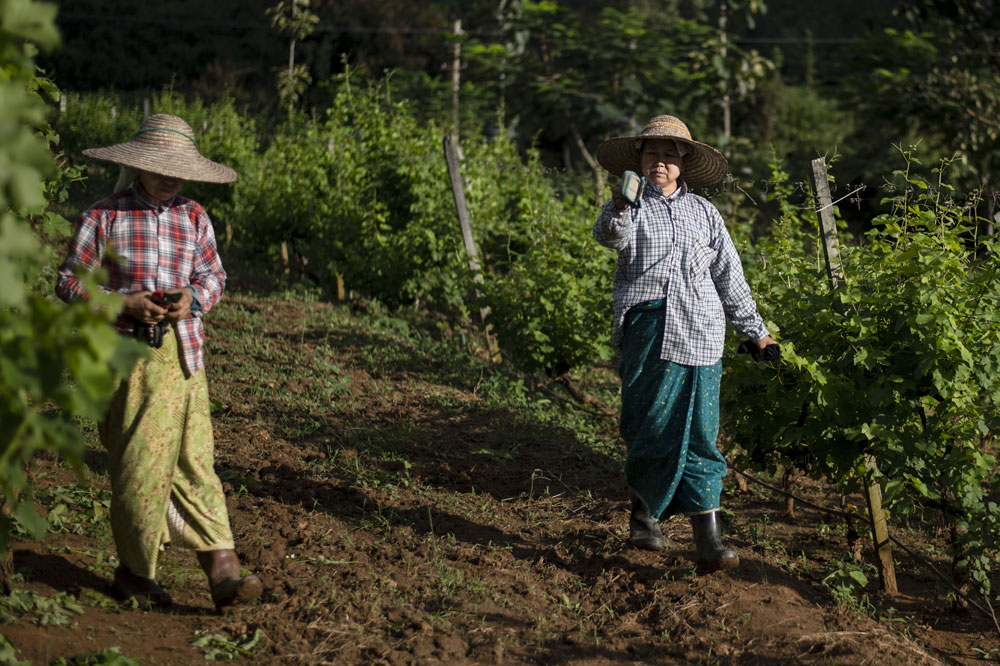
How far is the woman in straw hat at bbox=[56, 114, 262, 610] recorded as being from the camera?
316cm

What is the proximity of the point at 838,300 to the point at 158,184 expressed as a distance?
9.13ft

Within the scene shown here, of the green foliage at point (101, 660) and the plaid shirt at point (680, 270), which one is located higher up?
the plaid shirt at point (680, 270)

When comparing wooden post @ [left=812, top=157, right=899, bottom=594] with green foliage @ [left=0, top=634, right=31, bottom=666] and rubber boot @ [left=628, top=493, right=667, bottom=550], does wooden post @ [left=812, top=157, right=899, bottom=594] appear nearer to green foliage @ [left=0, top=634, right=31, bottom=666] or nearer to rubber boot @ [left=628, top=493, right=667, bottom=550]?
rubber boot @ [left=628, top=493, right=667, bottom=550]

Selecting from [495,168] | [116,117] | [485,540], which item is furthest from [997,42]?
[116,117]

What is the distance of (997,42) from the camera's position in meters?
11.9

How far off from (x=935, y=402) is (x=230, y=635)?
9.19 feet

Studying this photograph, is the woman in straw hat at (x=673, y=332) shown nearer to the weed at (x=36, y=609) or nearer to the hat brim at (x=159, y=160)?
the hat brim at (x=159, y=160)

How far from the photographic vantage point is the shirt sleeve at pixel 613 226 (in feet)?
12.0

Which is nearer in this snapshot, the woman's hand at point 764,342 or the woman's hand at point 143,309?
the woman's hand at point 143,309

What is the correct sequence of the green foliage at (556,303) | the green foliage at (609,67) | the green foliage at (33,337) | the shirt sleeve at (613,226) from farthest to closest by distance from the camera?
the green foliage at (609,67) → the green foliage at (556,303) → the shirt sleeve at (613,226) → the green foliage at (33,337)

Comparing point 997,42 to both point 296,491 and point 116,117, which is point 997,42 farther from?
point 116,117

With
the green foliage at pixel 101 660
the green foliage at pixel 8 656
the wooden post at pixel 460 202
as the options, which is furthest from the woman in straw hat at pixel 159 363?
the wooden post at pixel 460 202

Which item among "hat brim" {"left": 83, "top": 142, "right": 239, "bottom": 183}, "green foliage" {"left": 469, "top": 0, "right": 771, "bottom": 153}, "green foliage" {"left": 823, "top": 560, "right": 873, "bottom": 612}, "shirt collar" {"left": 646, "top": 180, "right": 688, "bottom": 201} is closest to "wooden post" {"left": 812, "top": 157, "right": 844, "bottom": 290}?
"shirt collar" {"left": 646, "top": 180, "right": 688, "bottom": 201}

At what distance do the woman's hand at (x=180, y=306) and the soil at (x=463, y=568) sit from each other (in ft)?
3.42
